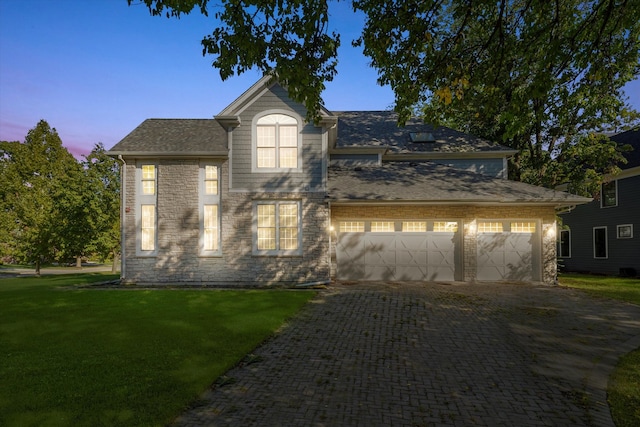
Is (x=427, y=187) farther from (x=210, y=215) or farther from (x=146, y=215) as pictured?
(x=146, y=215)

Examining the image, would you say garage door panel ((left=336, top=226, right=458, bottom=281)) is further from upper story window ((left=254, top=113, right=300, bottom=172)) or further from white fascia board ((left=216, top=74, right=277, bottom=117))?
white fascia board ((left=216, top=74, right=277, bottom=117))

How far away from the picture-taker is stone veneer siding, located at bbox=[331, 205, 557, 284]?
15.7 meters

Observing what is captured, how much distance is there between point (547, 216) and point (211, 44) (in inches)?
588

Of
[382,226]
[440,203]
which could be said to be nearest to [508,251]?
[440,203]

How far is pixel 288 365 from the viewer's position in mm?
6160

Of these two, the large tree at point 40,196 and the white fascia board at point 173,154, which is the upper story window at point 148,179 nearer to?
the white fascia board at point 173,154

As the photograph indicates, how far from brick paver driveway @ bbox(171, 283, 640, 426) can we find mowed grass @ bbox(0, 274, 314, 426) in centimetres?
56

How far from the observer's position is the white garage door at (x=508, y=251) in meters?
15.8

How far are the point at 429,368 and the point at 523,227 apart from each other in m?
12.2

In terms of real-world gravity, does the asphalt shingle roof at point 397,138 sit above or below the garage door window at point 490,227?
above

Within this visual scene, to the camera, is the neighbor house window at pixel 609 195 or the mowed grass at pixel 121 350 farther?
the neighbor house window at pixel 609 195

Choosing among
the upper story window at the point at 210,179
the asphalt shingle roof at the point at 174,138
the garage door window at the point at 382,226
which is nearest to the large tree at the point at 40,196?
the asphalt shingle roof at the point at 174,138

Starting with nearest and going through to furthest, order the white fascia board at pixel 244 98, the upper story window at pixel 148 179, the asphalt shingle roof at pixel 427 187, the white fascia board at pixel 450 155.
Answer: the white fascia board at pixel 244 98 < the asphalt shingle roof at pixel 427 187 < the upper story window at pixel 148 179 < the white fascia board at pixel 450 155

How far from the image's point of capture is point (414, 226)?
16.1 metres
